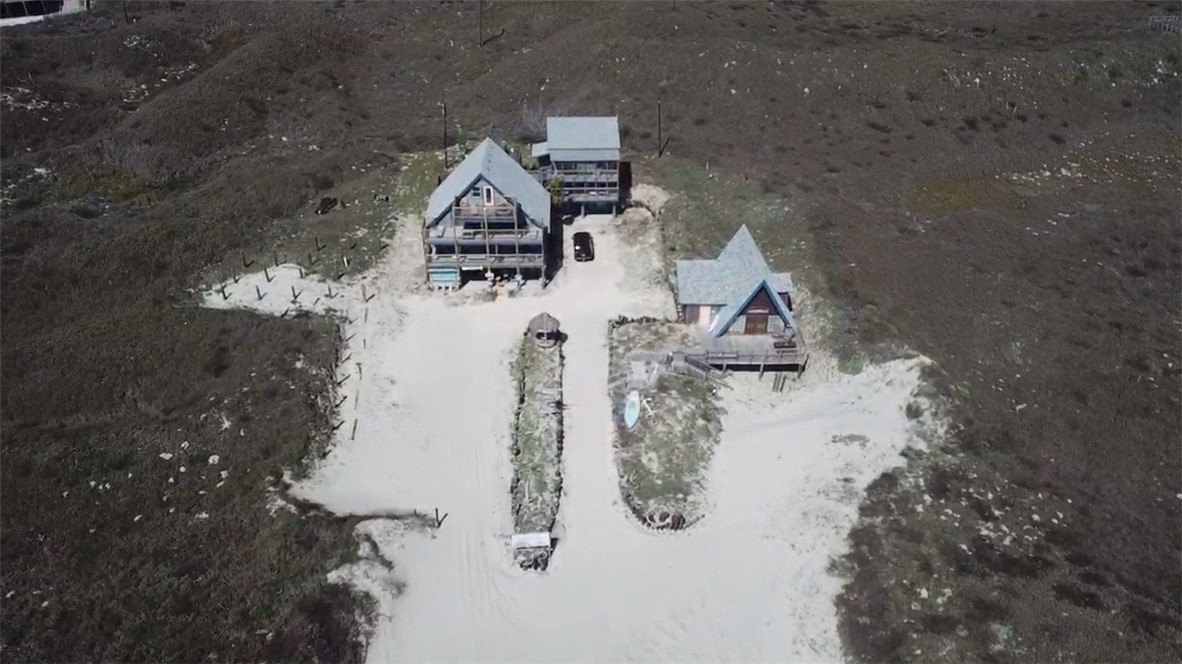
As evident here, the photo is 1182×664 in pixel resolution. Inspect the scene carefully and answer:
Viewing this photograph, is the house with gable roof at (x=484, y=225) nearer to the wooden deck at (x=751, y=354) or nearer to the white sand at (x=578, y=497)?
the white sand at (x=578, y=497)

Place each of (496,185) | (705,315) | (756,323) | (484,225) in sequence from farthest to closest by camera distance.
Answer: (484,225), (496,185), (705,315), (756,323)

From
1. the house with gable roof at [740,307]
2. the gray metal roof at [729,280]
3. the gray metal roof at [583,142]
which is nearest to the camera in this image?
the house with gable roof at [740,307]

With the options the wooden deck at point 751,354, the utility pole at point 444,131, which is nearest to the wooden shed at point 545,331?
the wooden deck at point 751,354

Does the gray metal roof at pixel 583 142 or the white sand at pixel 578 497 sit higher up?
the gray metal roof at pixel 583 142

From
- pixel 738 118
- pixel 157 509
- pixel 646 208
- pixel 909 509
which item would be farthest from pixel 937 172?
pixel 157 509

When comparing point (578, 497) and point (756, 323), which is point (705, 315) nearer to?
point (756, 323)

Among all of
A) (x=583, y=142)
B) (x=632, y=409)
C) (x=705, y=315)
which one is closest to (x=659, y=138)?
(x=583, y=142)

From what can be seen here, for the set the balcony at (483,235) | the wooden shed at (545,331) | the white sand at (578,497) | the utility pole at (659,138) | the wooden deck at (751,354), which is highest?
the utility pole at (659,138)
